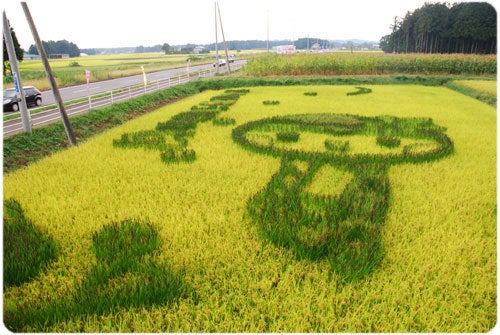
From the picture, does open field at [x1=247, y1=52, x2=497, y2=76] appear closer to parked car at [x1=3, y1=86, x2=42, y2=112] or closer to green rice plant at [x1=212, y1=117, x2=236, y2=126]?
parked car at [x1=3, y1=86, x2=42, y2=112]

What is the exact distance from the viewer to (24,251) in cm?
302

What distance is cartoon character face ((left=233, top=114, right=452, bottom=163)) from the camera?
6208 mm

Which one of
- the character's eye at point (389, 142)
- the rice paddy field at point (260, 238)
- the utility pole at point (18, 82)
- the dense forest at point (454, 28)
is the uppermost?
the dense forest at point (454, 28)

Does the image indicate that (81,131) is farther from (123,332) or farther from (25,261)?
(123,332)

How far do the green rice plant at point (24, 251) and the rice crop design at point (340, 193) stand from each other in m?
2.08

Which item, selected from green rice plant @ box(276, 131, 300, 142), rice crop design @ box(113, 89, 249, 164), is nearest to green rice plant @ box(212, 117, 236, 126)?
rice crop design @ box(113, 89, 249, 164)

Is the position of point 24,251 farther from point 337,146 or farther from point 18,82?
point 18,82

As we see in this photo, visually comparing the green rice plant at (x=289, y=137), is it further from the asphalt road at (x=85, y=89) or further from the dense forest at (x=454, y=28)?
the dense forest at (x=454, y=28)

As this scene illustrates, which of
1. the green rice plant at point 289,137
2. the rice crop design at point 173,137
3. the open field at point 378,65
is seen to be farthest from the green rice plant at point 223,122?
the open field at point 378,65

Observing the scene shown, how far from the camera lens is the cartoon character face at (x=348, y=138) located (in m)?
6.21

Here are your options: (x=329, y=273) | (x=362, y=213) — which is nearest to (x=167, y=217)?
(x=329, y=273)

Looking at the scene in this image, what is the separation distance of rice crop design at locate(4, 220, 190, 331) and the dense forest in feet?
163

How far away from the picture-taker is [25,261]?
2.89 m

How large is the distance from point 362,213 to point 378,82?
801 inches
